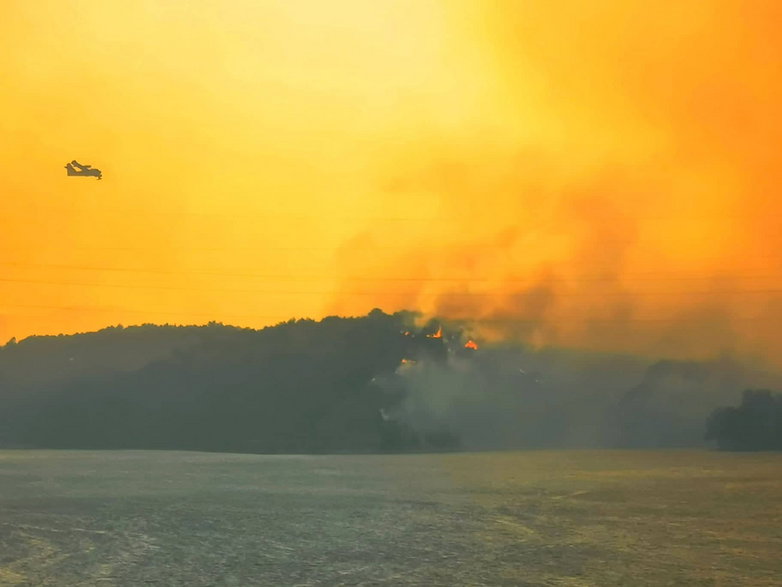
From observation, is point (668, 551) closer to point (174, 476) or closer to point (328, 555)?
point (328, 555)

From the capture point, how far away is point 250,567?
51.8 meters

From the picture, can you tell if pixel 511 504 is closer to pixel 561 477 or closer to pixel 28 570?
pixel 28 570

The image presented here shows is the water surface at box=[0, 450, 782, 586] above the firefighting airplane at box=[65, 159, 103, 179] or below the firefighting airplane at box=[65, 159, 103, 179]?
below

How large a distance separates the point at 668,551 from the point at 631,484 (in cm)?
9354

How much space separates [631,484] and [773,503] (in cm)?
4111

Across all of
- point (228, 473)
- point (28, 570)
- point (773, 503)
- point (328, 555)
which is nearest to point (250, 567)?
point (328, 555)

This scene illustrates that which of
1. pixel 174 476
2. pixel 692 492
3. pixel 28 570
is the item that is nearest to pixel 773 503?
pixel 692 492

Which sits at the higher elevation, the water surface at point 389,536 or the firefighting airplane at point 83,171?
the firefighting airplane at point 83,171

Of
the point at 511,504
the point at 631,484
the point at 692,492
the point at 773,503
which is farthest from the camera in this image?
the point at 631,484

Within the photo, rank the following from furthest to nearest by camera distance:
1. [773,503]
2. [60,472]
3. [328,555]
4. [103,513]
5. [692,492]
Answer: [60,472] → [692,492] → [773,503] → [103,513] → [328,555]

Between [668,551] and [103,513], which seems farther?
[103,513]

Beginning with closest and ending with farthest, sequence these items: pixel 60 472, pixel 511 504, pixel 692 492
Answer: pixel 511 504 < pixel 692 492 < pixel 60 472

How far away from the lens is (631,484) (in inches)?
5960

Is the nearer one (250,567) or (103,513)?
(250,567)
